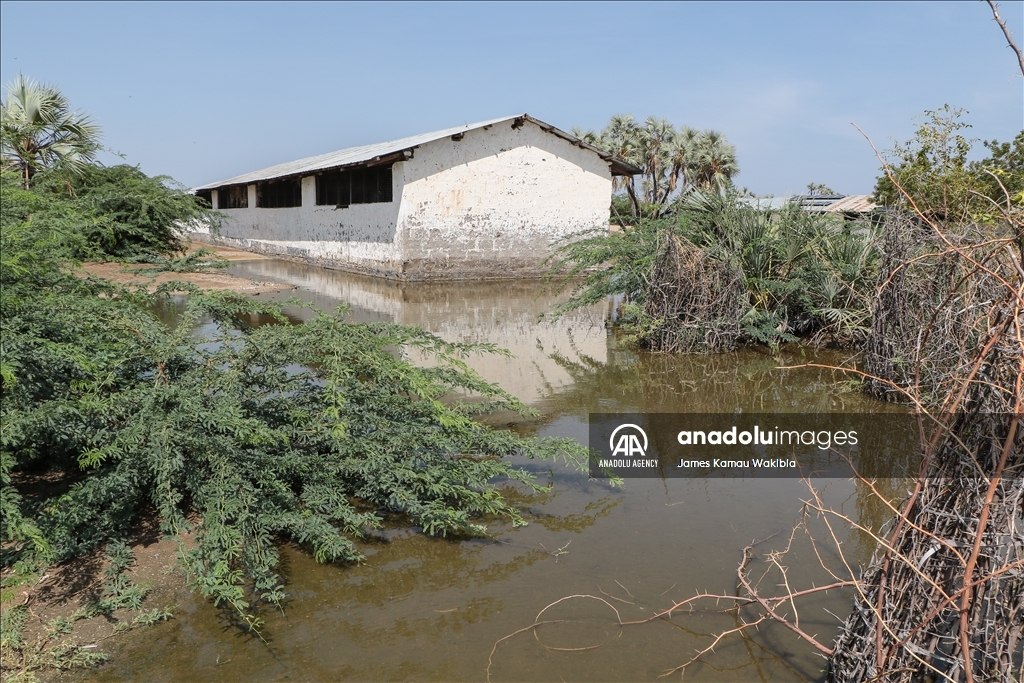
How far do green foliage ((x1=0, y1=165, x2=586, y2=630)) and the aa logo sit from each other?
131 centimetres

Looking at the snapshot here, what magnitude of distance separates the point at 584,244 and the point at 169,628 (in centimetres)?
916

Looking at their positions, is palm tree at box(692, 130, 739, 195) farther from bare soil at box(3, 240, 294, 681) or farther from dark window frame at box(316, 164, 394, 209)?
bare soil at box(3, 240, 294, 681)

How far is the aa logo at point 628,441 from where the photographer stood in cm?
702

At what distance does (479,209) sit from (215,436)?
1746 centimetres

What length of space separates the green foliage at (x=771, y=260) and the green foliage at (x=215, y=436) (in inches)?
229

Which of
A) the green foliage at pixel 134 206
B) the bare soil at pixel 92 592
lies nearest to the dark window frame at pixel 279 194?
the green foliage at pixel 134 206

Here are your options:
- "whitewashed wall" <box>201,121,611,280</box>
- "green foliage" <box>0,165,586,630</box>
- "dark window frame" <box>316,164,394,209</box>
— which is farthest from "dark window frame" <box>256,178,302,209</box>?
"green foliage" <box>0,165,586,630</box>

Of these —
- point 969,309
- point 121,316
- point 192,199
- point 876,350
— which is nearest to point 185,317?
point 121,316

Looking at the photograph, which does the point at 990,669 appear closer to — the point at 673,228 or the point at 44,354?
the point at 44,354

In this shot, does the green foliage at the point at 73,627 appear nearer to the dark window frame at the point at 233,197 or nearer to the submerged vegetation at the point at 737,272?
the submerged vegetation at the point at 737,272

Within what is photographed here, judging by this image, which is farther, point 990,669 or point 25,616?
point 25,616

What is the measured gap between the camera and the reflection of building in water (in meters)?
10.1

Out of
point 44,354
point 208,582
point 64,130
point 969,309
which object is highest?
point 64,130

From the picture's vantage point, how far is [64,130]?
20.8m
